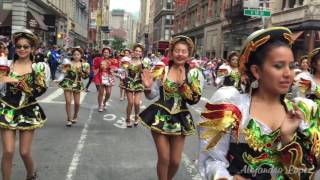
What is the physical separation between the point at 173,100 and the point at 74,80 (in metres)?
6.08

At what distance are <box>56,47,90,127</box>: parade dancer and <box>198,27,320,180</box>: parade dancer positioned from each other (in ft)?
29.2

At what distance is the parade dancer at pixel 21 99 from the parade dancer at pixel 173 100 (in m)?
1.28

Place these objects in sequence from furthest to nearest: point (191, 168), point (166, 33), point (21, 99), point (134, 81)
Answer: point (166, 33) < point (134, 81) < point (191, 168) < point (21, 99)

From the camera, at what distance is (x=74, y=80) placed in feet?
38.8

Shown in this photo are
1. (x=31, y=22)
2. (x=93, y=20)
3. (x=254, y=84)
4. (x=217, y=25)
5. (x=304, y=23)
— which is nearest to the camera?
(x=254, y=84)

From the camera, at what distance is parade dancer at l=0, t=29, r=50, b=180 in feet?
18.7

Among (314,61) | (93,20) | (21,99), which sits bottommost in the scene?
(21,99)

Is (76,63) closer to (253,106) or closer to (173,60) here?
(173,60)

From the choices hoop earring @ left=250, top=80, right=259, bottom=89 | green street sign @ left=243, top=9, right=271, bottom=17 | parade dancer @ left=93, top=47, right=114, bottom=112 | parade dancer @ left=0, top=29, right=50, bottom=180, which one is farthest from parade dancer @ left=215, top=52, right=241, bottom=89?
green street sign @ left=243, top=9, right=271, bottom=17

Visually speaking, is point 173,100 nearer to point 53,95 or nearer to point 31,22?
point 53,95

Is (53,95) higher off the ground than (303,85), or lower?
lower

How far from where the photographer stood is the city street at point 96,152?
23.7 ft

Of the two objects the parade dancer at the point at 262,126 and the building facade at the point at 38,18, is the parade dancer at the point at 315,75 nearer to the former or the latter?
the parade dancer at the point at 262,126

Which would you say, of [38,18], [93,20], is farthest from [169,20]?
[38,18]
